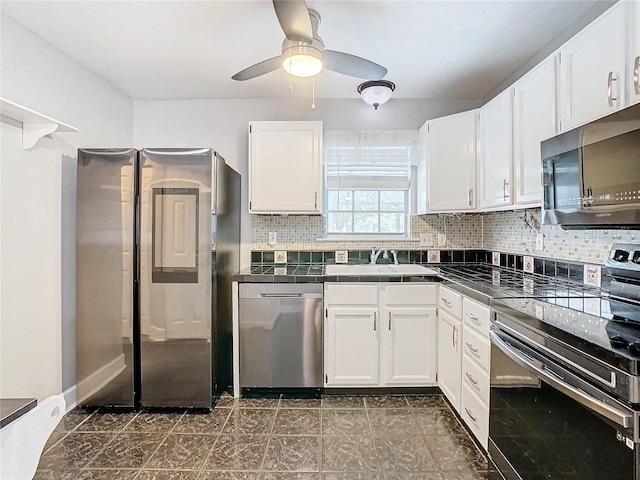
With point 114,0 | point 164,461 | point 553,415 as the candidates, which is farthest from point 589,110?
point 164,461

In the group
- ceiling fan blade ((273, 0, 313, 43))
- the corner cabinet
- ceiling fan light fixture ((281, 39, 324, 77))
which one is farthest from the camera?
the corner cabinet

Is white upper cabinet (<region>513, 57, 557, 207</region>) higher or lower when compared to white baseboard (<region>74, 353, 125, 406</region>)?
higher

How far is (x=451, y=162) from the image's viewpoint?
2.66 m

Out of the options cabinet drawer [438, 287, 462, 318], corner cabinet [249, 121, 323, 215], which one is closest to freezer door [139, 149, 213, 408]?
corner cabinet [249, 121, 323, 215]

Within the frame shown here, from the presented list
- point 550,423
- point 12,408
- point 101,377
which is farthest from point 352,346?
point 12,408

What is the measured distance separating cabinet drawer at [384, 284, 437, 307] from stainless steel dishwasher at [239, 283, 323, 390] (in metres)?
0.50

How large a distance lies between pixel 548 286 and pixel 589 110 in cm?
92

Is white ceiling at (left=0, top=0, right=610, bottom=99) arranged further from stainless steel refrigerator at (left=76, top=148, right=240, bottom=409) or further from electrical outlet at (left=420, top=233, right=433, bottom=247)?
electrical outlet at (left=420, top=233, right=433, bottom=247)

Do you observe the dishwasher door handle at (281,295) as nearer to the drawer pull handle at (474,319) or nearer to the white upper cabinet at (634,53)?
the drawer pull handle at (474,319)

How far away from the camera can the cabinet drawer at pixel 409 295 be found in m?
2.45

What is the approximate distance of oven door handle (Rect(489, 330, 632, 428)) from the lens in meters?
0.93

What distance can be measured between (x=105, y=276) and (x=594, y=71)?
2.87 meters

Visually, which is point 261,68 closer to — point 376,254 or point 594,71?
point 594,71

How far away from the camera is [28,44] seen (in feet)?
6.81
